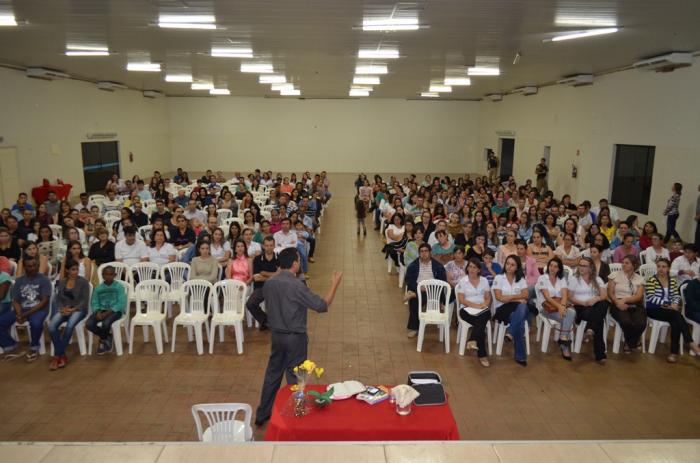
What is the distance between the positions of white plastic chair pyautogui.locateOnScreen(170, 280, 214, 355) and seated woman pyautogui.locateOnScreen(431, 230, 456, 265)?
317cm

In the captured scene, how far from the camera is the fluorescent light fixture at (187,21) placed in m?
7.21

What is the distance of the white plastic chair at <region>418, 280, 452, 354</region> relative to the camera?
6289 mm

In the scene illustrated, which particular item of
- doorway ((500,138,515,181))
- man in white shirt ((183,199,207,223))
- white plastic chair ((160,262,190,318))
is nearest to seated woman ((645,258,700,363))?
white plastic chair ((160,262,190,318))

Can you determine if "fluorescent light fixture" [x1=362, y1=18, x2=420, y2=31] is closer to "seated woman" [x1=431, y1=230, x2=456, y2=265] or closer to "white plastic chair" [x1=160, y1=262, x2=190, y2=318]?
"seated woman" [x1=431, y1=230, x2=456, y2=265]

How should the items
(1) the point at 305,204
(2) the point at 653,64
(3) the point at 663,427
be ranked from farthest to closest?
(1) the point at 305,204, (2) the point at 653,64, (3) the point at 663,427

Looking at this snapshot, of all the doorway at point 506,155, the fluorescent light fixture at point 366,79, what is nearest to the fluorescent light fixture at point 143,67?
the fluorescent light fixture at point 366,79

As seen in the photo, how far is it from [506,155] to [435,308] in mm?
18958

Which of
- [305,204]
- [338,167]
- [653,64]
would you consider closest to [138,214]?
[305,204]

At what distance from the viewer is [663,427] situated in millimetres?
4762

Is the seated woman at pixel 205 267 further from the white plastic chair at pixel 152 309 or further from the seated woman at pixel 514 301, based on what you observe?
the seated woman at pixel 514 301

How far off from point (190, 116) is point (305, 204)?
17624 millimetres

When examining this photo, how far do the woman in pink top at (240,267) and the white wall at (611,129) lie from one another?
880 cm

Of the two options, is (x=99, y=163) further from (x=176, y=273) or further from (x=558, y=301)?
(x=558, y=301)

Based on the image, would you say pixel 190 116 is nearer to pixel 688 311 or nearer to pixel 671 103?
pixel 671 103
